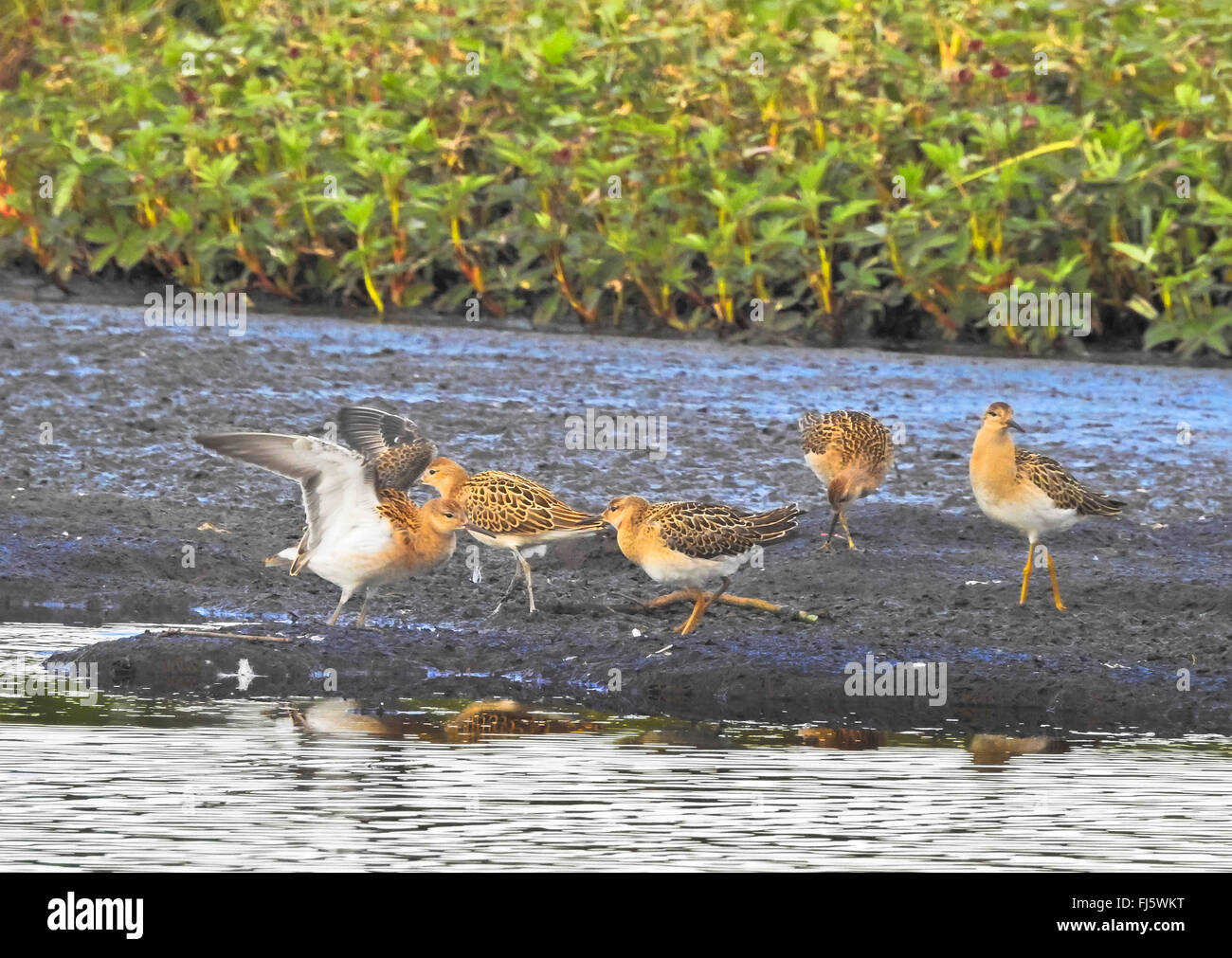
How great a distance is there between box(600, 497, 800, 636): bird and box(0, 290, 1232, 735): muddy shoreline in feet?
0.68

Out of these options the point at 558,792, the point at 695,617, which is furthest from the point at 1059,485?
the point at 558,792

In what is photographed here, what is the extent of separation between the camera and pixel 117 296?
59.0 feet

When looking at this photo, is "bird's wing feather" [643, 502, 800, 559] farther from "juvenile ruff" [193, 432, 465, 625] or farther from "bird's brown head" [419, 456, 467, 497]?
"bird's brown head" [419, 456, 467, 497]

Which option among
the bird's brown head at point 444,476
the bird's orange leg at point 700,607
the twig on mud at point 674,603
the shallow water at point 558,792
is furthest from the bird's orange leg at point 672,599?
the shallow water at point 558,792

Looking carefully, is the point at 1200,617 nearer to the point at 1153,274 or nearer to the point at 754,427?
the point at 754,427

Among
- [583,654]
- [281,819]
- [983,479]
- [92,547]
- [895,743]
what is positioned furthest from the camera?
[92,547]

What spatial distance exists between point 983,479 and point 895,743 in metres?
2.54

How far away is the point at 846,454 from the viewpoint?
36.7 feet

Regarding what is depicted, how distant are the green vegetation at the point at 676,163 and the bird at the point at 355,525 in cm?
698

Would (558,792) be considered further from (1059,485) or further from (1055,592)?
(1059,485)

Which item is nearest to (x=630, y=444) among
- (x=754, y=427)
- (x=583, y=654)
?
(x=754, y=427)

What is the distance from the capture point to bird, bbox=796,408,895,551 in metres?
11.0

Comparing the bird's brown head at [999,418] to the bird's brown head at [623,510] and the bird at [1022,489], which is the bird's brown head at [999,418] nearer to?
the bird at [1022,489]

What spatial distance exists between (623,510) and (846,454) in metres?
1.91
